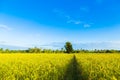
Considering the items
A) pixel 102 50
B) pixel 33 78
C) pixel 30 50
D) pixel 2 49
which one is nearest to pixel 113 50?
pixel 102 50

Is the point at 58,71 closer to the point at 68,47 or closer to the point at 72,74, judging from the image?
the point at 72,74

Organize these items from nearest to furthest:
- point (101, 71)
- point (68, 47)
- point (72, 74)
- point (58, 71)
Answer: point (101, 71) < point (58, 71) < point (72, 74) < point (68, 47)

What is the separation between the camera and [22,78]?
8703 millimetres

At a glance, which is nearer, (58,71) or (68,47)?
(58,71)

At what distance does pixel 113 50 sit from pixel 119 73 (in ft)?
278

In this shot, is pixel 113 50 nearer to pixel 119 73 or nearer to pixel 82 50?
pixel 82 50

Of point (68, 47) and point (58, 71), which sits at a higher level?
point (68, 47)

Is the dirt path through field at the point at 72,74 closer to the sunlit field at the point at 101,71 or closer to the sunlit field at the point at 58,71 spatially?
the sunlit field at the point at 58,71

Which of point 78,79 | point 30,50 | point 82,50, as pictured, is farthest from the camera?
point 30,50

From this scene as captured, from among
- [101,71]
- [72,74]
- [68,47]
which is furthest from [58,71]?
[68,47]

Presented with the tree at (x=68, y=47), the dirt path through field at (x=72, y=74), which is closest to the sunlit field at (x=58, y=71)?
the dirt path through field at (x=72, y=74)

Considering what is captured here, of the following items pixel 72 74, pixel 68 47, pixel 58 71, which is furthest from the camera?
pixel 68 47

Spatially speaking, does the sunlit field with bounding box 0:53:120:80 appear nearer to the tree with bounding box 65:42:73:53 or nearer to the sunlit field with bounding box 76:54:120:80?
the sunlit field with bounding box 76:54:120:80

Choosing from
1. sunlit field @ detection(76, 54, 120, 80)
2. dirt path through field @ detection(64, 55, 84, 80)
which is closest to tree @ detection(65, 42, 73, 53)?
dirt path through field @ detection(64, 55, 84, 80)
